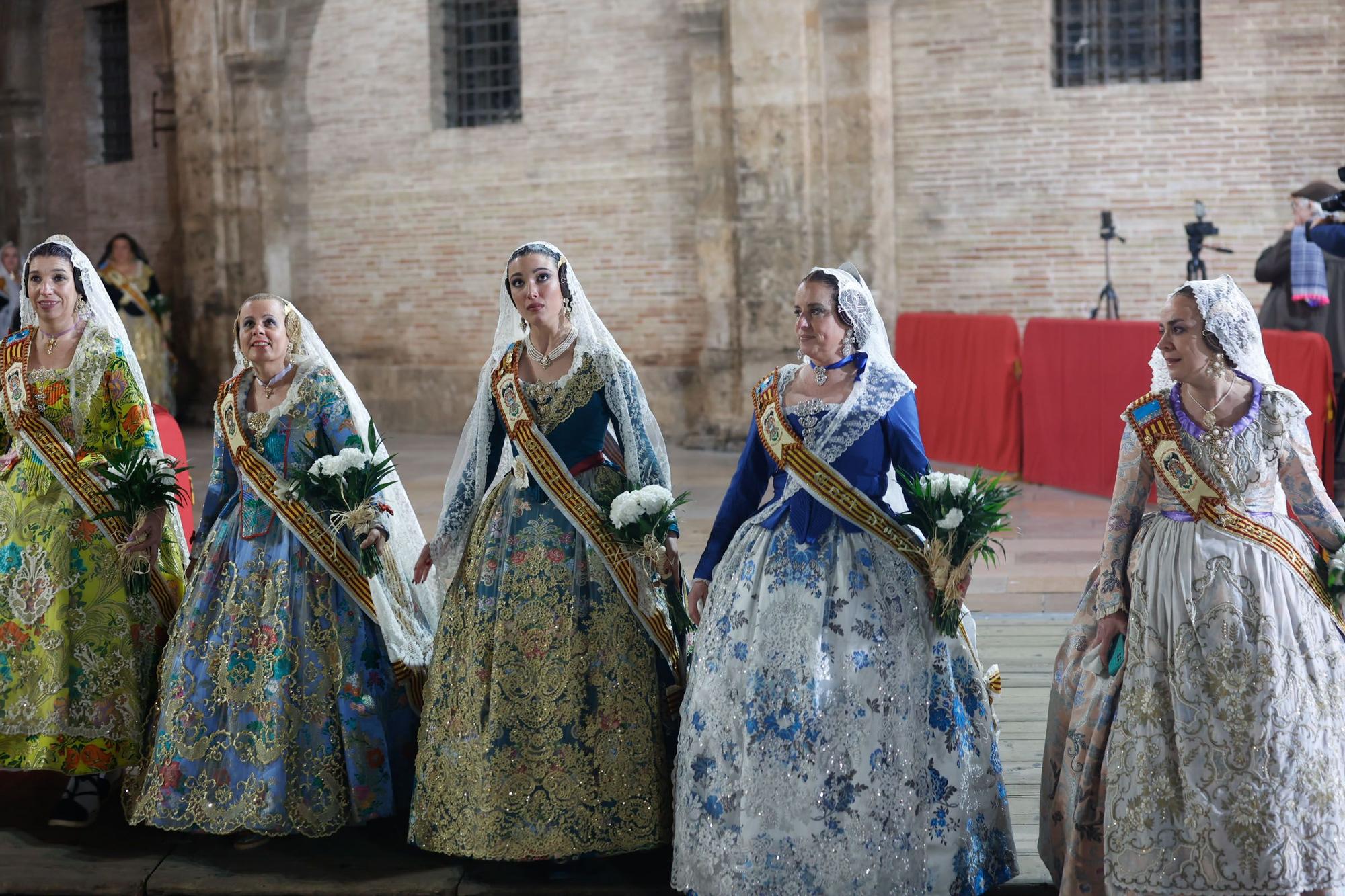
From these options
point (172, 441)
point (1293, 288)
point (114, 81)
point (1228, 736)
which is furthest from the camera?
point (114, 81)

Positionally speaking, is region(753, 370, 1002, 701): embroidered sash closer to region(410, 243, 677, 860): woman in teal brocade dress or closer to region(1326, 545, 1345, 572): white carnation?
region(410, 243, 677, 860): woman in teal brocade dress

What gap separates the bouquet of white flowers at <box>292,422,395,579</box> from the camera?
169 inches

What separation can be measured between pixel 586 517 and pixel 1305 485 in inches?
68.1

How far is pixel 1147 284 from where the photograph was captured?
11727 millimetres

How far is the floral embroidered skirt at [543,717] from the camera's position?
398 centimetres

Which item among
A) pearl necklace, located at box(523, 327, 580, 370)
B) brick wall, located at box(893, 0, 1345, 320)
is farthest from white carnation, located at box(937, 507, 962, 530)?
brick wall, located at box(893, 0, 1345, 320)

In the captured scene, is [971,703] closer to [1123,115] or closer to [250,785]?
[250,785]

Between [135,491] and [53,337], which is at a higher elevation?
[53,337]

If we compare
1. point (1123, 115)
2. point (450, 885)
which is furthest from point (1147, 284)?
point (450, 885)

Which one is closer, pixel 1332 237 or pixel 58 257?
pixel 58 257

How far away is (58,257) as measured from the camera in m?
A: 4.74

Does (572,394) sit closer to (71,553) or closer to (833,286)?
(833,286)

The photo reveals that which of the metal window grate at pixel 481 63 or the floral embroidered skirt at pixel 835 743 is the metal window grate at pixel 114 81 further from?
the floral embroidered skirt at pixel 835 743

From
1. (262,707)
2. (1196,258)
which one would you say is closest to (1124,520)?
(262,707)
